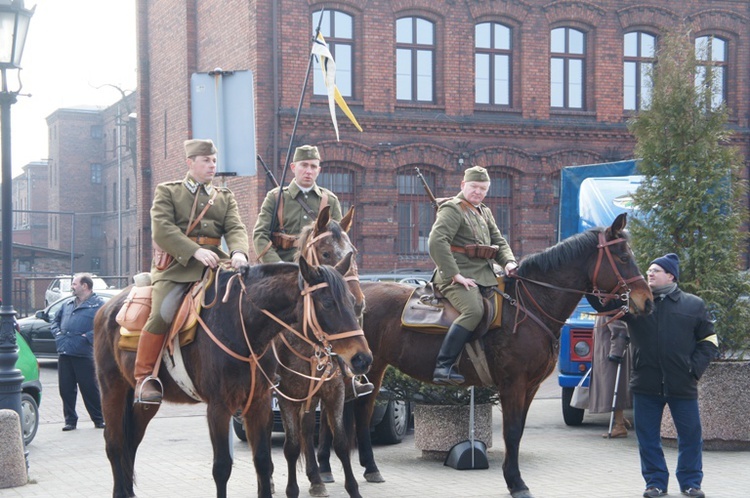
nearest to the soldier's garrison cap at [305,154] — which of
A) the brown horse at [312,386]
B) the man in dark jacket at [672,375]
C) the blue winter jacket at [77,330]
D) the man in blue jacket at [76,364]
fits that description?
the brown horse at [312,386]

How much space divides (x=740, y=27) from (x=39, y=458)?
2519 centimetres

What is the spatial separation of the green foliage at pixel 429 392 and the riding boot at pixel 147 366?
3709 mm

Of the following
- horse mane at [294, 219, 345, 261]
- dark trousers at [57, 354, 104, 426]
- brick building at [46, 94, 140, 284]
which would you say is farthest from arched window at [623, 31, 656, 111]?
brick building at [46, 94, 140, 284]

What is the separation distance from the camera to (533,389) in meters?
8.70

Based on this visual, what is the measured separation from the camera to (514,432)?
850cm

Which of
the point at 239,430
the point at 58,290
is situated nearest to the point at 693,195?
the point at 239,430

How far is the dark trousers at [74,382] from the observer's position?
44.3 ft

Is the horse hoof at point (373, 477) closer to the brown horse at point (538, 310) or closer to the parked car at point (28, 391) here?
the brown horse at point (538, 310)

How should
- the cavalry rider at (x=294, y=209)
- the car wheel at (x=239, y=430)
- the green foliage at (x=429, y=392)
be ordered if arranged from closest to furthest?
the cavalry rider at (x=294, y=209), the green foliage at (x=429, y=392), the car wheel at (x=239, y=430)

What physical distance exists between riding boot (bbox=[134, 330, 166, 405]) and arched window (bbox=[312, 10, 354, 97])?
1985 centimetres

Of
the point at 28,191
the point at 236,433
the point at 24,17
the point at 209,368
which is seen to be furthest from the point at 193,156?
the point at 28,191

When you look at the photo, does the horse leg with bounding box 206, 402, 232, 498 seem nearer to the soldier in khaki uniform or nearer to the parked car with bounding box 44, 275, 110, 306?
the soldier in khaki uniform

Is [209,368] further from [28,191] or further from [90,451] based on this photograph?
[28,191]

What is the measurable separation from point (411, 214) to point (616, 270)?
18.8 metres
